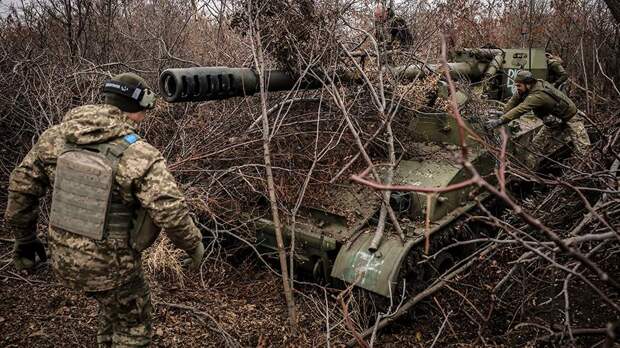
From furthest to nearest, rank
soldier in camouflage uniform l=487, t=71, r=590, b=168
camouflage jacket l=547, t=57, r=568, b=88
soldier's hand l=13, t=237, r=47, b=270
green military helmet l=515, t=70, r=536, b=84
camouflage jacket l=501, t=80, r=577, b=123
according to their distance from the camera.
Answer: camouflage jacket l=547, t=57, r=568, b=88 → green military helmet l=515, t=70, r=536, b=84 → soldier in camouflage uniform l=487, t=71, r=590, b=168 → camouflage jacket l=501, t=80, r=577, b=123 → soldier's hand l=13, t=237, r=47, b=270

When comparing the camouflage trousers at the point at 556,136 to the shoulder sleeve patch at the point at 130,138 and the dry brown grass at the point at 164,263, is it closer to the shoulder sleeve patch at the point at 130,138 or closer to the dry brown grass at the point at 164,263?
the dry brown grass at the point at 164,263

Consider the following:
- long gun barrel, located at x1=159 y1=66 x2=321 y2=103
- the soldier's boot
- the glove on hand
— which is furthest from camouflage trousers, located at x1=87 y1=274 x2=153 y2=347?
the glove on hand

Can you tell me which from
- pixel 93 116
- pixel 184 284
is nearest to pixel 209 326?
pixel 184 284

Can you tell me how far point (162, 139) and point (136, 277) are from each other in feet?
10.4

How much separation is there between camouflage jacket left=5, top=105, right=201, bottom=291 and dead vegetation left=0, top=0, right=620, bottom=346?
1107 mm

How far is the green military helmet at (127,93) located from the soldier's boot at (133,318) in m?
1.03

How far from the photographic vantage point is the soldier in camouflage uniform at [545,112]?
19.7 feet

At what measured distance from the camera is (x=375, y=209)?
4594 millimetres

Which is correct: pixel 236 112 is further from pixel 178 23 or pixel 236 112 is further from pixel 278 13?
pixel 178 23

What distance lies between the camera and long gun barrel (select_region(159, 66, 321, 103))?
3414 millimetres

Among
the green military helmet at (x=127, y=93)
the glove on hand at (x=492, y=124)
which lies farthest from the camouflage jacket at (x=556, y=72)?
the green military helmet at (x=127, y=93)

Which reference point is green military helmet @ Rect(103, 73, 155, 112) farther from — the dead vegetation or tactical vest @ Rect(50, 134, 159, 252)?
the dead vegetation

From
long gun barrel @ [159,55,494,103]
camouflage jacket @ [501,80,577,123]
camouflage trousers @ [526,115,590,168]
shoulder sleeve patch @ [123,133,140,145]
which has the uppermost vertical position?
long gun barrel @ [159,55,494,103]

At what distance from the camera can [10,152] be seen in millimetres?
6570
